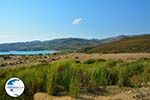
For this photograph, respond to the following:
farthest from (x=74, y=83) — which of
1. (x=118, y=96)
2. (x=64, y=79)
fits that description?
(x=118, y=96)

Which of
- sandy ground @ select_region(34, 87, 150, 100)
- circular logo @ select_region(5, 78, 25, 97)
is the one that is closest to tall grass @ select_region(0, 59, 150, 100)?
sandy ground @ select_region(34, 87, 150, 100)

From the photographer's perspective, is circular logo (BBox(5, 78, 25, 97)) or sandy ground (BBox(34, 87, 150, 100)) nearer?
circular logo (BBox(5, 78, 25, 97))

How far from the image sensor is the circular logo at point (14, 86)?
7.12 m

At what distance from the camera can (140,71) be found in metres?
16.1

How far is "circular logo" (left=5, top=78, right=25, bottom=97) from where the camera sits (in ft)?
23.4

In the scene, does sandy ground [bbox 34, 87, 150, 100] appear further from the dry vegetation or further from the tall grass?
the tall grass

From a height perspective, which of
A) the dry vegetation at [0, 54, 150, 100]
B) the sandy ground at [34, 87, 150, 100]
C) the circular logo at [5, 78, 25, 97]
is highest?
the circular logo at [5, 78, 25, 97]

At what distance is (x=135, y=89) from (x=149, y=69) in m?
3.85

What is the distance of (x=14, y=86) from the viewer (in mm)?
7230

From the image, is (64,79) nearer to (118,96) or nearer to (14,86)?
(118,96)

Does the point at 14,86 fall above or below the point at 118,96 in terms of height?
above

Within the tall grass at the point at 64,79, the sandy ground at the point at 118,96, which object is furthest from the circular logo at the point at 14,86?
the sandy ground at the point at 118,96

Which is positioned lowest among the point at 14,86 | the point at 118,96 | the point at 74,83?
the point at 118,96

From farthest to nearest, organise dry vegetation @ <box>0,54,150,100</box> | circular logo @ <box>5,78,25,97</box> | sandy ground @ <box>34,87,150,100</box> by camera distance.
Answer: dry vegetation @ <box>0,54,150,100</box>, sandy ground @ <box>34,87,150,100</box>, circular logo @ <box>5,78,25,97</box>
